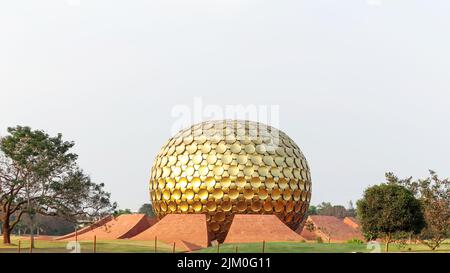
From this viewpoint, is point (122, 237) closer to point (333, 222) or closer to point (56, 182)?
point (56, 182)

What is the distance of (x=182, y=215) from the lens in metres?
41.3

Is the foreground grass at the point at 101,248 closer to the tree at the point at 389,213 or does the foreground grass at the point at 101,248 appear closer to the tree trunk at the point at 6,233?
the tree trunk at the point at 6,233

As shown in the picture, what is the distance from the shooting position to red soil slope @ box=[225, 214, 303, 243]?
38031 mm

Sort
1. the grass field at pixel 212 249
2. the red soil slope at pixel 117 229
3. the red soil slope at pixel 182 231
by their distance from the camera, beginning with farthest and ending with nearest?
the red soil slope at pixel 117 229
the red soil slope at pixel 182 231
the grass field at pixel 212 249

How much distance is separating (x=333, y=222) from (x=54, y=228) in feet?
154

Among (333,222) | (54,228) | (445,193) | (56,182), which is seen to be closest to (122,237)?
(56,182)

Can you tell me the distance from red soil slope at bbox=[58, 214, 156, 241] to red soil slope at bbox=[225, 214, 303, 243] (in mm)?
9675

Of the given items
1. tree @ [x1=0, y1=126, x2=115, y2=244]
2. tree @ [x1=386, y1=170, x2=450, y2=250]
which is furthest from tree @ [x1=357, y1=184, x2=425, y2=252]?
tree @ [x1=0, y1=126, x2=115, y2=244]

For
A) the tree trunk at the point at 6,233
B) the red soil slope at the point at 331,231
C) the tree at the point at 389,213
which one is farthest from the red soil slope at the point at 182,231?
the red soil slope at the point at 331,231

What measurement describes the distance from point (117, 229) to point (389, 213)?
20403mm

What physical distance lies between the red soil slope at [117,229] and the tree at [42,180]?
610cm

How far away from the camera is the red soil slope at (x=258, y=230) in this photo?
125ft

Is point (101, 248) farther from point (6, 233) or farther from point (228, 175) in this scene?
point (228, 175)
